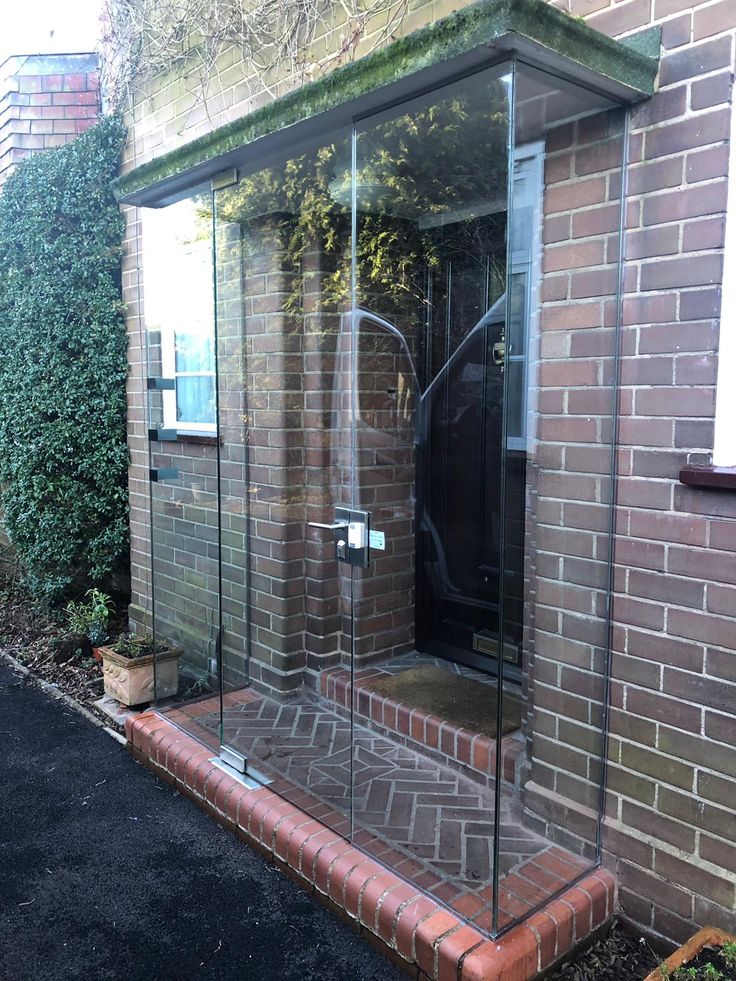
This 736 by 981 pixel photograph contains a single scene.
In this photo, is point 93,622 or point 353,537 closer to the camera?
point 353,537

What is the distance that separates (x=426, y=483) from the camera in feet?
11.7

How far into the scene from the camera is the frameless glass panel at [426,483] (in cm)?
290

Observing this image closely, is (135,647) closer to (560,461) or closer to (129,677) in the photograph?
(129,677)

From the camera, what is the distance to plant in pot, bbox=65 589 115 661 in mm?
5363

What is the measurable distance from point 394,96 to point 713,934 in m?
2.74

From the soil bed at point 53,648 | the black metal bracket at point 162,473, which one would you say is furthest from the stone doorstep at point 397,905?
the soil bed at point 53,648

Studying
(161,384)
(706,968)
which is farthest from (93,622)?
(706,968)

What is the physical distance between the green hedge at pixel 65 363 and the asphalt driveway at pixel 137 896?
1.95 meters

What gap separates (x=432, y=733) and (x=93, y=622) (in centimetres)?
304

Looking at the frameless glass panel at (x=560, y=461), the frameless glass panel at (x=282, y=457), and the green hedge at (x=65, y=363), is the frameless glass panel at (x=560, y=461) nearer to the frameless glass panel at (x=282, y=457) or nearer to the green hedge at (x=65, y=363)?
the frameless glass panel at (x=282, y=457)

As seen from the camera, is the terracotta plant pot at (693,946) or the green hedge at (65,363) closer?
the terracotta plant pot at (693,946)

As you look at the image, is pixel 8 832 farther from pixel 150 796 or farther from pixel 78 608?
pixel 78 608

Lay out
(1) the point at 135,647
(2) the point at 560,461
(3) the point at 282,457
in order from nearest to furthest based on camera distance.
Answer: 1. (2) the point at 560,461
2. (3) the point at 282,457
3. (1) the point at 135,647

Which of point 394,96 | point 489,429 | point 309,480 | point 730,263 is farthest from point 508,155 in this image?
point 309,480
